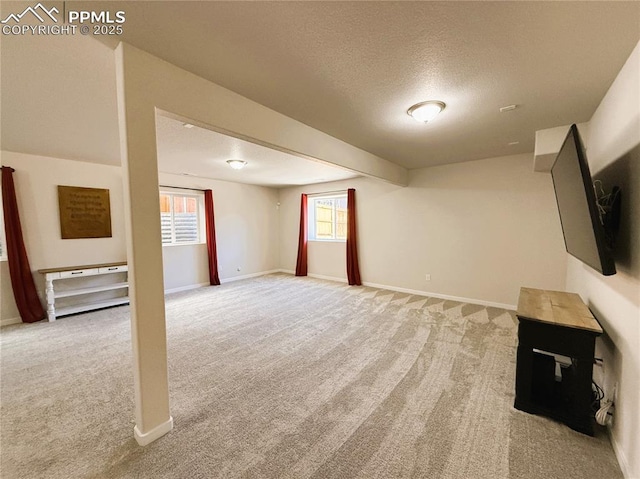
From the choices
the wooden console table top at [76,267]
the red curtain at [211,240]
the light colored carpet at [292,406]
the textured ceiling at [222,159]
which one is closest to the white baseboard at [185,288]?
the red curtain at [211,240]

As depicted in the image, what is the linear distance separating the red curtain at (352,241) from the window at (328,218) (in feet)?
1.50

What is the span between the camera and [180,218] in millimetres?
5477

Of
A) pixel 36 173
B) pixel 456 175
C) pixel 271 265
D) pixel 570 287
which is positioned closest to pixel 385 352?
pixel 570 287

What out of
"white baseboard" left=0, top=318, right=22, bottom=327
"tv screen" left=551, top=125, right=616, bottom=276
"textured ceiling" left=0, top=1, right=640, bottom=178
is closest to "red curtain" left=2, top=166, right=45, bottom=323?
"white baseboard" left=0, top=318, right=22, bottom=327

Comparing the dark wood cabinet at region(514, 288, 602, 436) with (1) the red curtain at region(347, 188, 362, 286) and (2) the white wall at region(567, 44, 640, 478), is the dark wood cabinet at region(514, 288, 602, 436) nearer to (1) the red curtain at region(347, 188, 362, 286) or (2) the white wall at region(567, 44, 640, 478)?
(2) the white wall at region(567, 44, 640, 478)

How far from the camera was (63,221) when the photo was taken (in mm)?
3912

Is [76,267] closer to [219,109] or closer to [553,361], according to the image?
[219,109]

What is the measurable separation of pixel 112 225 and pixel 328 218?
14.5 feet

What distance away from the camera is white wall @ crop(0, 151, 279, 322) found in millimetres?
3623

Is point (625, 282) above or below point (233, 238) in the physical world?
below

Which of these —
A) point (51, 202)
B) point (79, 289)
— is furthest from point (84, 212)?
point (79, 289)

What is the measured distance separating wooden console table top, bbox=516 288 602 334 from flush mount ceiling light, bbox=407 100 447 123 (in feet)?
5.93

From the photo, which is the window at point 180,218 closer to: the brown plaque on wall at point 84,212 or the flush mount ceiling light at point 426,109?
the brown plaque on wall at point 84,212

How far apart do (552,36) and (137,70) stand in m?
2.45
